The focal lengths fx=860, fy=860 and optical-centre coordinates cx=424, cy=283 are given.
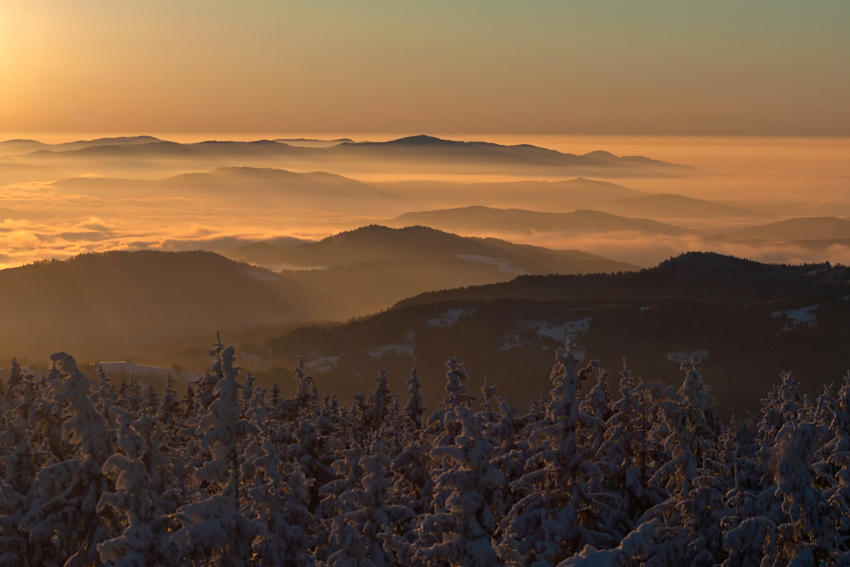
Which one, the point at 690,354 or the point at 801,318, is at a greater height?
the point at 801,318

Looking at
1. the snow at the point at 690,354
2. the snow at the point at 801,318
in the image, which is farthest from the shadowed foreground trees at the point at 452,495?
the snow at the point at 801,318

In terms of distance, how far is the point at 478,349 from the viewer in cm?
19962

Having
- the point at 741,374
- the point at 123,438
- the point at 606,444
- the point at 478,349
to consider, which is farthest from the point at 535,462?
the point at 478,349

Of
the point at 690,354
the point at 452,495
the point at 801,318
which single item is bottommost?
the point at 690,354

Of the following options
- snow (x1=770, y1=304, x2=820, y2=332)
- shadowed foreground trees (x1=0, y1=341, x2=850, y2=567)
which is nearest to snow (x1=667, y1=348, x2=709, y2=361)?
snow (x1=770, y1=304, x2=820, y2=332)

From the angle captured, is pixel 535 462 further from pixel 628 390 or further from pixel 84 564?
pixel 84 564

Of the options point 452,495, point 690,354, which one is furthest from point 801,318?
point 452,495

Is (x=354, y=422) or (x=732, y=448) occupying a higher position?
(x=732, y=448)

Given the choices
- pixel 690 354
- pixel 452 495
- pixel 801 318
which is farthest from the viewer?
pixel 801 318

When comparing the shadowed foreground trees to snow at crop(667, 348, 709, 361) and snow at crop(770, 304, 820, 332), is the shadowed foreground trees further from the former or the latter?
snow at crop(770, 304, 820, 332)

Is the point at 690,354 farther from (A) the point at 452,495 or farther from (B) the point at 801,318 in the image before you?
(A) the point at 452,495

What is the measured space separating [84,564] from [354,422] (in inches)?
1077

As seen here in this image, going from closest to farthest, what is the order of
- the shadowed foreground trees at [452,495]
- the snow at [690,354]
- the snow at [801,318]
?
the shadowed foreground trees at [452,495] → the snow at [690,354] → the snow at [801,318]

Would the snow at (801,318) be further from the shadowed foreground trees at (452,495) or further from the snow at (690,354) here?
the shadowed foreground trees at (452,495)
